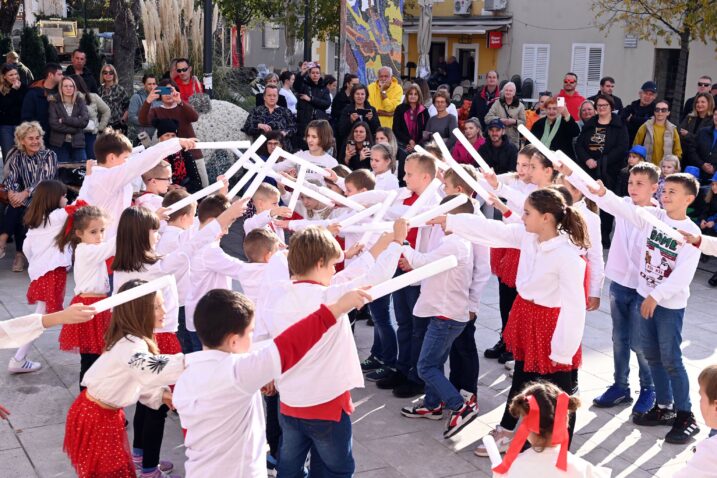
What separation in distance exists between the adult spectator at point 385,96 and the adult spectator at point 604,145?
109 inches

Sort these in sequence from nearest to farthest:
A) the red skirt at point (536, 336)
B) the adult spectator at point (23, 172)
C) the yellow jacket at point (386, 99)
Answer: the red skirt at point (536, 336) < the adult spectator at point (23, 172) < the yellow jacket at point (386, 99)

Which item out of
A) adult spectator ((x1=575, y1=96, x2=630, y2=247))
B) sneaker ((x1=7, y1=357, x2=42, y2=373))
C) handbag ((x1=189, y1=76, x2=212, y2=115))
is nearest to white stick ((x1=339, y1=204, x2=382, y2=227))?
sneaker ((x1=7, y1=357, x2=42, y2=373))

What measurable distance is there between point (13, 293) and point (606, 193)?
6.09m

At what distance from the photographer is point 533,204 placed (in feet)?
16.3

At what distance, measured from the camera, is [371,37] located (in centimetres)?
1411

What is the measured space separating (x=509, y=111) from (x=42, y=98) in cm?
630

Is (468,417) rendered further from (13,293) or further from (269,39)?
(269,39)

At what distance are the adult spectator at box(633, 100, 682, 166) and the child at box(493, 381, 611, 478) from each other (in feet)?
27.3

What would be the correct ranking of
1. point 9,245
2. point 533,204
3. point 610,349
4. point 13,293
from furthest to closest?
point 9,245, point 13,293, point 610,349, point 533,204

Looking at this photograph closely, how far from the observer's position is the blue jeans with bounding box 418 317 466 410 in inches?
228

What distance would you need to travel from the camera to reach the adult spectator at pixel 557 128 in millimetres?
11523

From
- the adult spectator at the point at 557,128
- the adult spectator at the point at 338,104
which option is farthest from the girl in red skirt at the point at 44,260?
the adult spectator at the point at 557,128

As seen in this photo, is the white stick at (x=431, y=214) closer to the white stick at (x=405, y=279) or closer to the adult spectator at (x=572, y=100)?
the white stick at (x=405, y=279)

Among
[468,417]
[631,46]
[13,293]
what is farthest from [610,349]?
[631,46]
